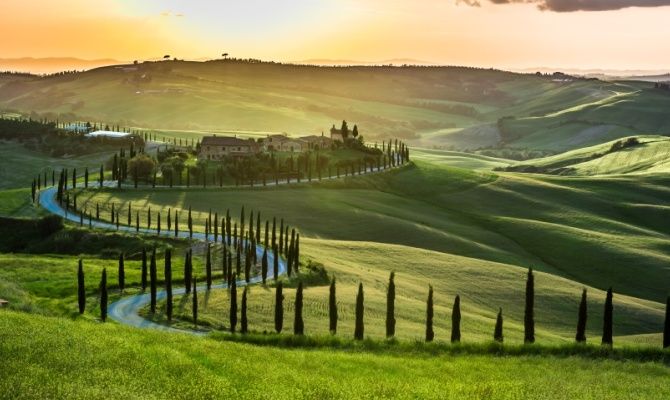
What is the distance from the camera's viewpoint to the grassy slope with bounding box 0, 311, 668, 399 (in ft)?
120

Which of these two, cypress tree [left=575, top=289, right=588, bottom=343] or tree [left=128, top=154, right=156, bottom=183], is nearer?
cypress tree [left=575, top=289, right=588, bottom=343]

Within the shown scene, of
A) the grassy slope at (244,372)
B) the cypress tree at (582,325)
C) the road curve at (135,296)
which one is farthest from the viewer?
the road curve at (135,296)

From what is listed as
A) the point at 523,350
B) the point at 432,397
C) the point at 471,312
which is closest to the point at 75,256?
the point at 471,312

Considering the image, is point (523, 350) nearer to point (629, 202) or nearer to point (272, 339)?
point (272, 339)

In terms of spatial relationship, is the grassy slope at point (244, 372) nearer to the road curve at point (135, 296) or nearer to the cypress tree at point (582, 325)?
the cypress tree at point (582, 325)

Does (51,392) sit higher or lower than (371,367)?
higher

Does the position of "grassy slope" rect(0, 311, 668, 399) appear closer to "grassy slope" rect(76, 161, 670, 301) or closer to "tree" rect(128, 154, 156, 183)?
"grassy slope" rect(76, 161, 670, 301)

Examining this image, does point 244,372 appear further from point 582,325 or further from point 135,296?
point 135,296

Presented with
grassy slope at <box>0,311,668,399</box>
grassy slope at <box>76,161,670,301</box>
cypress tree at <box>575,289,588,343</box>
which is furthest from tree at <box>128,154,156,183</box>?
grassy slope at <box>0,311,668,399</box>

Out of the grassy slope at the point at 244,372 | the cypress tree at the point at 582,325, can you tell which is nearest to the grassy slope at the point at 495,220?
the cypress tree at the point at 582,325

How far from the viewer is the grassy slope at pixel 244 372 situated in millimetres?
36438

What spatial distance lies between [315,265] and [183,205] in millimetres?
61704

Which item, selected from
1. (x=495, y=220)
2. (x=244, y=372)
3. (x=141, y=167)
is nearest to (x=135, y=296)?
(x=244, y=372)

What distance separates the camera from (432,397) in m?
39.8
